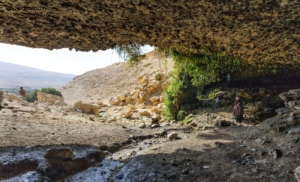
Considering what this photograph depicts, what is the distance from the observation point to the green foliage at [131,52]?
697 cm

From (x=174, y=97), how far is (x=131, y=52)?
6407 mm

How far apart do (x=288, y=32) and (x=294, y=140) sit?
279 centimetres

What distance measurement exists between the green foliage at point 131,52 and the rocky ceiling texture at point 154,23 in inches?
28.9

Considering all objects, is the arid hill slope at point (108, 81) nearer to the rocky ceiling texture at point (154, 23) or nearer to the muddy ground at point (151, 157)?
the muddy ground at point (151, 157)

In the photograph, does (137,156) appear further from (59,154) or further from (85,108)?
(85,108)

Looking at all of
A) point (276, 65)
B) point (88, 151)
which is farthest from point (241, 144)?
point (88, 151)

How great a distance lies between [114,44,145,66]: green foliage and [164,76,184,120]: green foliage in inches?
217

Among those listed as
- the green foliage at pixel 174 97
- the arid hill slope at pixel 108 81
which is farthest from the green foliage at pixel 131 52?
the arid hill slope at pixel 108 81

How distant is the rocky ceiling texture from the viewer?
144 inches

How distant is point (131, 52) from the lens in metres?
7.46

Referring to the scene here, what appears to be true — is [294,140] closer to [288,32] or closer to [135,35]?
[288,32]

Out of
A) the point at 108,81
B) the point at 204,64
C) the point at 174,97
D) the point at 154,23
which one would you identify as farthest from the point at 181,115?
the point at 108,81

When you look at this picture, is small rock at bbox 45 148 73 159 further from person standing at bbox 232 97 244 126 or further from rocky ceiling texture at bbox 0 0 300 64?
person standing at bbox 232 97 244 126

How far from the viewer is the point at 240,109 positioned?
35.6ft
